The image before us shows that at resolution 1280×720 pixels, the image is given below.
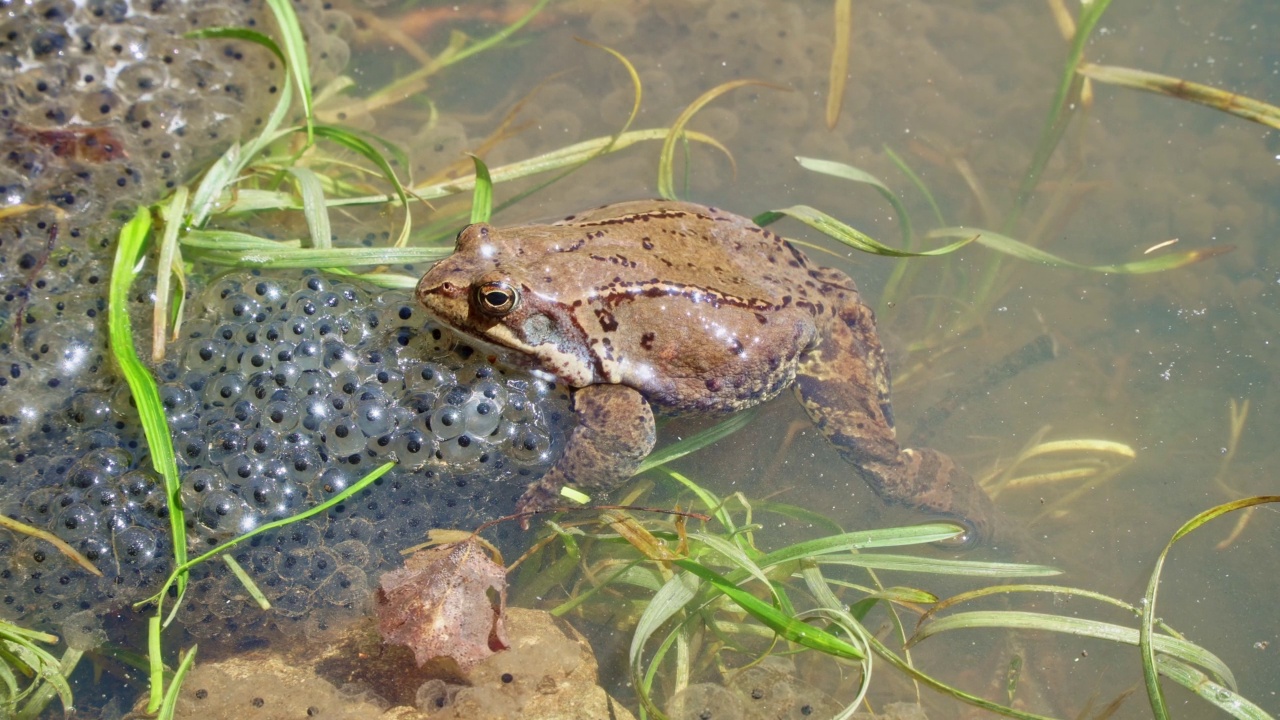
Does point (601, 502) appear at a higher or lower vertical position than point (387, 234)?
lower

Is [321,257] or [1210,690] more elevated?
[321,257]

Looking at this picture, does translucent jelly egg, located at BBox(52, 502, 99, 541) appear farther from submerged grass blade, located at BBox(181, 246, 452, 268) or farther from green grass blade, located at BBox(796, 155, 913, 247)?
green grass blade, located at BBox(796, 155, 913, 247)

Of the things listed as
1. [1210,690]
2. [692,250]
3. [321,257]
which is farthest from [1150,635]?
[321,257]

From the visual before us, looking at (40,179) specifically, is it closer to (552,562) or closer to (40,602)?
(40,602)

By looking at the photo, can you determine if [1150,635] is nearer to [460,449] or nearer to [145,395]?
[460,449]

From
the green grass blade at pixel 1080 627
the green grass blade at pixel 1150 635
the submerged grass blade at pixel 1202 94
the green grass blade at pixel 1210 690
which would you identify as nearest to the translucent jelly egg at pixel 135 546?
the green grass blade at pixel 1080 627

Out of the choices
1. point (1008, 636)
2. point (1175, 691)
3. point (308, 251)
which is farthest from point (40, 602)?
point (1175, 691)
